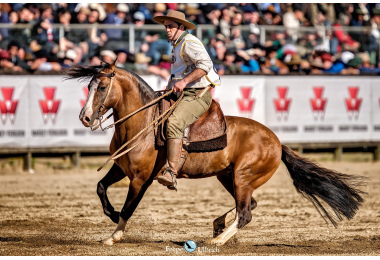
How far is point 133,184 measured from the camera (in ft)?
21.4

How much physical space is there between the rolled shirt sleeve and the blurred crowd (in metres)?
7.30

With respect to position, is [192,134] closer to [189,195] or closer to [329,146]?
[189,195]

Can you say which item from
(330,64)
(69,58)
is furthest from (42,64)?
(330,64)

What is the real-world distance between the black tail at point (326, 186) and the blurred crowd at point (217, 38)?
7.11 m

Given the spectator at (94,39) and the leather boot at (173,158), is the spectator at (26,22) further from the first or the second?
the leather boot at (173,158)

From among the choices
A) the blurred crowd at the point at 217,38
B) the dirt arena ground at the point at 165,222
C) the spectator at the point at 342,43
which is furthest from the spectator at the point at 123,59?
the spectator at the point at 342,43

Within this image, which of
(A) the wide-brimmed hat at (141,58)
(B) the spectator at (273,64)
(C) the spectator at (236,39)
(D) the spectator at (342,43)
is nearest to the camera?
(A) the wide-brimmed hat at (141,58)

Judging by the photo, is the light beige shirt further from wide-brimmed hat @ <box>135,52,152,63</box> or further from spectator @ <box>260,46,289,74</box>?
spectator @ <box>260,46,289,74</box>

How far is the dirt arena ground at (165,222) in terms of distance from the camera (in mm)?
6535

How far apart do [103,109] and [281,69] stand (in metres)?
9.32

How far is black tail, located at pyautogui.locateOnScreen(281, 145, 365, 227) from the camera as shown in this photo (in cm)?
704

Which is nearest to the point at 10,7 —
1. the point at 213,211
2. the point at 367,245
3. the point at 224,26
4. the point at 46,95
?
the point at 46,95

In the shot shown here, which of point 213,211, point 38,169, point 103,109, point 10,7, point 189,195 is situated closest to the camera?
point 103,109

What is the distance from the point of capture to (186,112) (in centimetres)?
662
